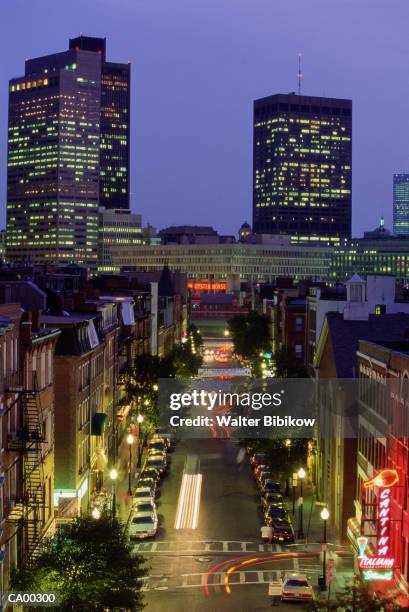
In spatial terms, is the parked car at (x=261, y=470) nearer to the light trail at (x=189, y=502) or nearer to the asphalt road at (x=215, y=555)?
the asphalt road at (x=215, y=555)

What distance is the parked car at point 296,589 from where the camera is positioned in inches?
1550

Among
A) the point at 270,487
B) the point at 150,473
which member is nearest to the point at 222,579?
the point at 270,487

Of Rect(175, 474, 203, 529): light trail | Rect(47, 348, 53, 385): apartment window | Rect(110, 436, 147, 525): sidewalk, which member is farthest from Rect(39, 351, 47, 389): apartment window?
Rect(175, 474, 203, 529): light trail

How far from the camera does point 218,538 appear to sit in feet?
167

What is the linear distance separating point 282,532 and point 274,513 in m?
3.05

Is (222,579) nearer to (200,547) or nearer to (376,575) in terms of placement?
(200,547)

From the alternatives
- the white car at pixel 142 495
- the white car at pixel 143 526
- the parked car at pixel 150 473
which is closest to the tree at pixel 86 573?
the white car at pixel 143 526

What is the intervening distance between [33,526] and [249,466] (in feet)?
110

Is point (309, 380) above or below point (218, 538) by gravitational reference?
above

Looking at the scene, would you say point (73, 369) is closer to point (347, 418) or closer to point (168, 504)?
point (168, 504)

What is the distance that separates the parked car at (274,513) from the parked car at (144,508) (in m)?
5.44

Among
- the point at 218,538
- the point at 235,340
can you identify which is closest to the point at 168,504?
the point at 218,538

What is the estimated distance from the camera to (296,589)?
39.5m

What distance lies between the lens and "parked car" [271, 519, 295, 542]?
5025cm
